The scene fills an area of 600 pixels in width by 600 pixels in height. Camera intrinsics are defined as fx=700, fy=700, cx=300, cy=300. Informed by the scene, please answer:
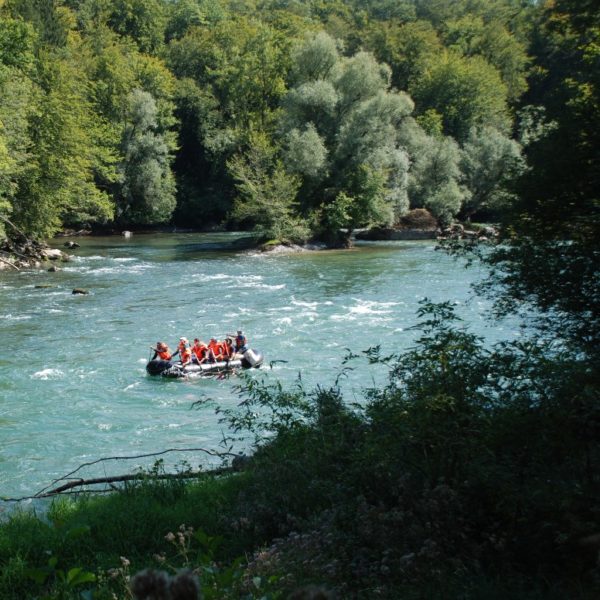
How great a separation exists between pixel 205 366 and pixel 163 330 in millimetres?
4353

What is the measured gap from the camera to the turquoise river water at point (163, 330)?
1245 centimetres

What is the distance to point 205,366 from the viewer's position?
56.0ft

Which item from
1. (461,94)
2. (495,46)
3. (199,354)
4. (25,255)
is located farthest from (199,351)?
(495,46)

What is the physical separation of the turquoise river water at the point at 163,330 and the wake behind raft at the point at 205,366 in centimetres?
24

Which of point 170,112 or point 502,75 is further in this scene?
point 502,75

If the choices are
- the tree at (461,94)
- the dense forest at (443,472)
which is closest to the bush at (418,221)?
the tree at (461,94)

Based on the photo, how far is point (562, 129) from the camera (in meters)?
8.21

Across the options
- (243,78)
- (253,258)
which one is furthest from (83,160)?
(243,78)

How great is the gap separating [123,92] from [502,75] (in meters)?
42.1

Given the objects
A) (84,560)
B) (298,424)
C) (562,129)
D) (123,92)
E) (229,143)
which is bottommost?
(84,560)

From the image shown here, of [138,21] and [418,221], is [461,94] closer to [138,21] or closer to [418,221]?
[418,221]

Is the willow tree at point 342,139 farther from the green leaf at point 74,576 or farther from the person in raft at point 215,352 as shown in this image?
the green leaf at point 74,576

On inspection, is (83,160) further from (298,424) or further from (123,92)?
(298,424)

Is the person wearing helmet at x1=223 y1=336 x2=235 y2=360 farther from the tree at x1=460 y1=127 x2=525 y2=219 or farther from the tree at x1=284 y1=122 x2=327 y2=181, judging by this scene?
the tree at x1=460 y1=127 x2=525 y2=219
